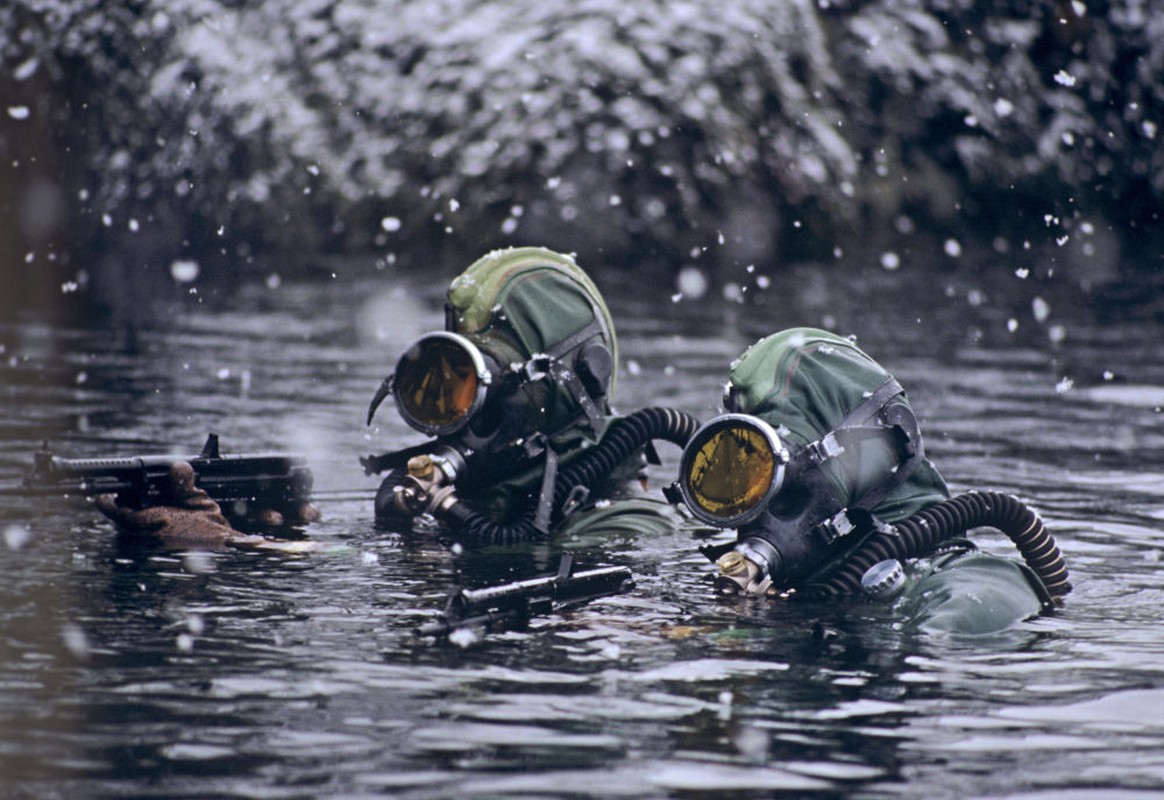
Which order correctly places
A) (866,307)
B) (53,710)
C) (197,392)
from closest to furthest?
(53,710)
(197,392)
(866,307)

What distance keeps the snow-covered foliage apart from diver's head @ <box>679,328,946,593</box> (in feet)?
57.5

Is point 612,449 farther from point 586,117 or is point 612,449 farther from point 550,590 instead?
point 586,117

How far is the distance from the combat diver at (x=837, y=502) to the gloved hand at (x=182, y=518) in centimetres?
181

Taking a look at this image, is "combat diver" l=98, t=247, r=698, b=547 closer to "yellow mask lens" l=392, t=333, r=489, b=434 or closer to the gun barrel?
"yellow mask lens" l=392, t=333, r=489, b=434

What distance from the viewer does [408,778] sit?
4.59 meters

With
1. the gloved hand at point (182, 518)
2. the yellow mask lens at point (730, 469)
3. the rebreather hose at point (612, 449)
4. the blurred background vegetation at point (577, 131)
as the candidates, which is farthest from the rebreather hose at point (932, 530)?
the blurred background vegetation at point (577, 131)

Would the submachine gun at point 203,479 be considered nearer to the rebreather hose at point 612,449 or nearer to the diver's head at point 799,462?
the rebreather hose at point 612,449

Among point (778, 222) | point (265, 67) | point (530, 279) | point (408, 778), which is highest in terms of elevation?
point (265, 67)

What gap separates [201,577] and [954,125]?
21.1 meters

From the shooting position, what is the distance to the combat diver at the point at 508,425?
763 cm

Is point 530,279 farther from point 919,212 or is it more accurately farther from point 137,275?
point 919,212

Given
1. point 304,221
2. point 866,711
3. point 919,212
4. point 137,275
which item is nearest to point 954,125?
Answer: point 919,212

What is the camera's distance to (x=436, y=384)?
25.2 feet

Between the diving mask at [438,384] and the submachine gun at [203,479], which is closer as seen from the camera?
the submachine gun at [203,479]
